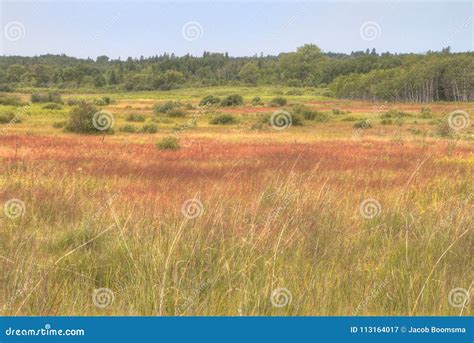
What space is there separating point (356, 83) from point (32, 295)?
324ft

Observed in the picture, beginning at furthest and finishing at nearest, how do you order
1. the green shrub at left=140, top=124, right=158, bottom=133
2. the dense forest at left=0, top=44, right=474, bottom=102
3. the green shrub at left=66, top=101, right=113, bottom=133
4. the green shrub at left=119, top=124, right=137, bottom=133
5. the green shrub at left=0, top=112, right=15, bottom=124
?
1. the dense forest at left=0, top=44, right=474, bottom=102
2. the green shrub at left=0, top=112, right=15, bottom=124
3. the green shrub at left=119, top=124, right=137, bottom=133
4. the green shrub at left=140, top=124, right=158, bottom=133
5. the green shrub at left=66, top=101, right=113, bottom=133

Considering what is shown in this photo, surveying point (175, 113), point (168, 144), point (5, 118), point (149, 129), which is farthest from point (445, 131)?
point (5, 118)

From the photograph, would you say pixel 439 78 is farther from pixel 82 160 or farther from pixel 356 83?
pixel 82 160

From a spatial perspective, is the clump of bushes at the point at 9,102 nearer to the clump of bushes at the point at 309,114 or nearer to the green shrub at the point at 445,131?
the clump of bushes at the point at 309,114

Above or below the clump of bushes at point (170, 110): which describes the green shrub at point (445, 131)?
below

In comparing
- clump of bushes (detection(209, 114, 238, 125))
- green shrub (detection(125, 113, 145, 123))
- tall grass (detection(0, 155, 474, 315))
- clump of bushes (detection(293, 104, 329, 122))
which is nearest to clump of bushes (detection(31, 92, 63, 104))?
green shrub (detection(125, 113, 145, 123))

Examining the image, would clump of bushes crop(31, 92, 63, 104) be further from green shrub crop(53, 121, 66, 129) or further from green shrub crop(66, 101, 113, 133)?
green shrub crop(66, 101, 113, 133)

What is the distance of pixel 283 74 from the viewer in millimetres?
130750

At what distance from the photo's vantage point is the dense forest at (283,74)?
8338cm

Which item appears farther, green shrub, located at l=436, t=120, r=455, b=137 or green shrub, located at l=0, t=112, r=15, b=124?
green shrub, located at l=0, t=112, r=15, b=124

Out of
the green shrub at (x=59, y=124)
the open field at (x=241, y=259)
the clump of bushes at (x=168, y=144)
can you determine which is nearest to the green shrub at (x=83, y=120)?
the green shrub at (x=59, y=124)

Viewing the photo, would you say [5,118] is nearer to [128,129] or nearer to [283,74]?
[128,129]

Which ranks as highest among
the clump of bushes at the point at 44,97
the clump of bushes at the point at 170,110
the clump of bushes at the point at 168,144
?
the clump of bushes at the point at 44,97

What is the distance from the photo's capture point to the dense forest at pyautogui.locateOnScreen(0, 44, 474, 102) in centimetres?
8338
